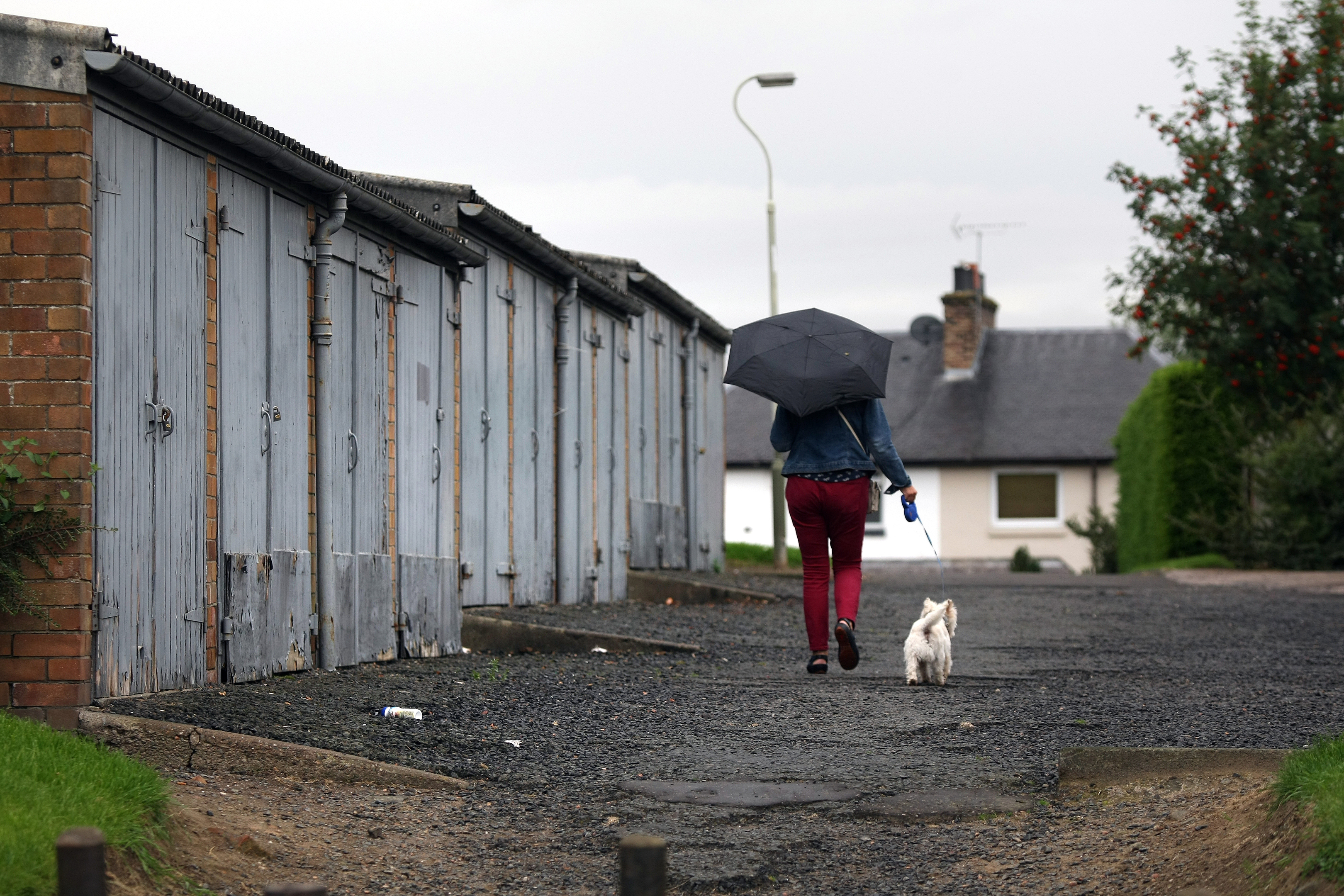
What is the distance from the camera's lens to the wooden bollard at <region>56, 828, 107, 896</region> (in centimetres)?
258

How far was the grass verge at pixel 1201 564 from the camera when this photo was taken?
24.8 meters

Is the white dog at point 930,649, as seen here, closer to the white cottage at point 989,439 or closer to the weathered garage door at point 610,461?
the weathered garage door at point 610,461

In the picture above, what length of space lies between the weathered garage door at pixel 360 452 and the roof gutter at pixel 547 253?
2.36 metres

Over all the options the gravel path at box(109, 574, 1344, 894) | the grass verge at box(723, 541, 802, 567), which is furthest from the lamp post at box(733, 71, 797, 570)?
the gravel path at box(109, 574, 1344, 894)

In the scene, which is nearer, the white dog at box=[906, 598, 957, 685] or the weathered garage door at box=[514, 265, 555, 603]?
the white dog at box=[906, 598, 957, 685]

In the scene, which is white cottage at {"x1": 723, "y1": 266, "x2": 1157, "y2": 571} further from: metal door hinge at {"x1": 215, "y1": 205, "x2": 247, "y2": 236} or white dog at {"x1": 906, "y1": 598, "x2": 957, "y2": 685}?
metal door hinge at {"x1": 215, "y1": 205, "x2": 247, "y2": 236}

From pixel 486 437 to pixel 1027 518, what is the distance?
30.6 m

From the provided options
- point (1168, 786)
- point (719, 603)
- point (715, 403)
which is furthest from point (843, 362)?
point (715, 403)

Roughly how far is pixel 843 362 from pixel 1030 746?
2.94 meters

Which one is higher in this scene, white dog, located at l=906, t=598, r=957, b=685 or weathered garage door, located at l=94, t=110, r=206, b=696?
weathered garage door, located at l=94, t=110, r=206, b=696

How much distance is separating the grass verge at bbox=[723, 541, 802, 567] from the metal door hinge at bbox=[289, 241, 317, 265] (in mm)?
18707

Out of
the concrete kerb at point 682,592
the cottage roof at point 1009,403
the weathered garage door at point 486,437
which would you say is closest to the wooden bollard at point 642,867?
the weathered garage door at point 486,437

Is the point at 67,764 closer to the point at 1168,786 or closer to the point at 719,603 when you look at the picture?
the point at 1168,786

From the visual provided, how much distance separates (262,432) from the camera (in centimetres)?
830
